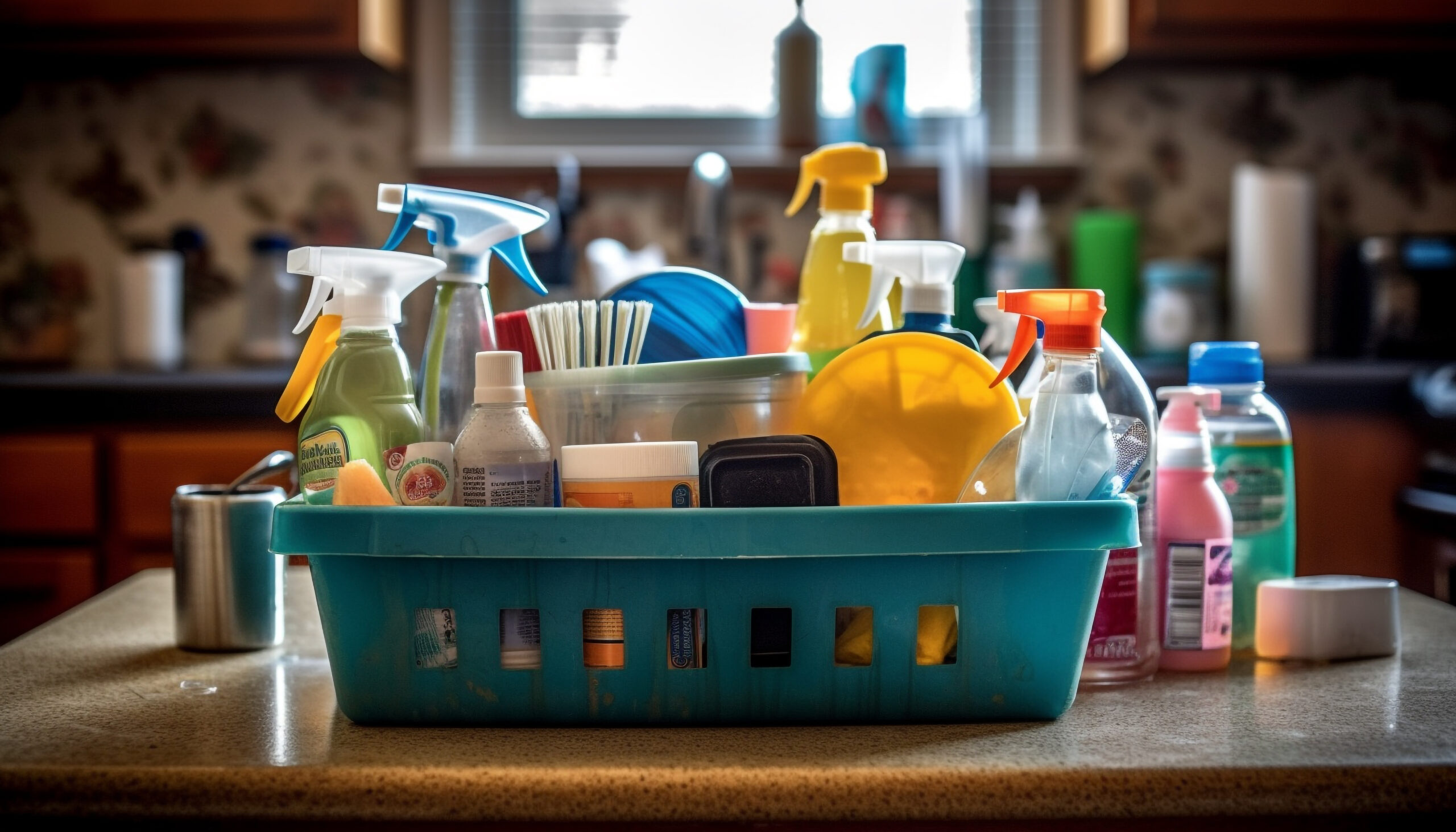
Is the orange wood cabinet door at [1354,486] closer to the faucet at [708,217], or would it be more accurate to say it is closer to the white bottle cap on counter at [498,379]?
the faucet at [708,217]

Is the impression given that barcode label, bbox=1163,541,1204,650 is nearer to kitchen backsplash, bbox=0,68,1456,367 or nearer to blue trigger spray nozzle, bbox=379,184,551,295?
Answer: blue trigger spray nozzle, bbox=379,184,551,295

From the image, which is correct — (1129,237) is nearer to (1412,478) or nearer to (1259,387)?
(1412,478)

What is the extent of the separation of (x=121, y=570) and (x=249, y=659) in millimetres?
1410

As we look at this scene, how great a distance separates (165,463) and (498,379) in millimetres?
1577

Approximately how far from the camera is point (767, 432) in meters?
0.70

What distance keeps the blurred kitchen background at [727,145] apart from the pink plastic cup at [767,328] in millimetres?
1436

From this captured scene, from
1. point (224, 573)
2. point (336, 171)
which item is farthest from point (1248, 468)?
point (336, 171)

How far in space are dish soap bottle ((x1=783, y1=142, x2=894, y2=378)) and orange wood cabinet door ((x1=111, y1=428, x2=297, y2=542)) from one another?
1.41m

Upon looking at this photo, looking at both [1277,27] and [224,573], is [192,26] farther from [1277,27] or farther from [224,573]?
[1277,27]

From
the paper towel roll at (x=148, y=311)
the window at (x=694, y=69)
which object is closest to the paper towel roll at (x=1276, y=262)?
the window at (x=694, y=69)

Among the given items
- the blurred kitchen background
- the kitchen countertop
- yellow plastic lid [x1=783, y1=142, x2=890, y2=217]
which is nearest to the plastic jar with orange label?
yellow plastic lid [x1=783, y1=142, x2=890, y2=217]

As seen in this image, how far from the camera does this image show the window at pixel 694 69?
8.63 feet

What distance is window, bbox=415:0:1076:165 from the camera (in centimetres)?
263

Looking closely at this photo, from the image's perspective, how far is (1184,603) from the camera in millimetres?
726
